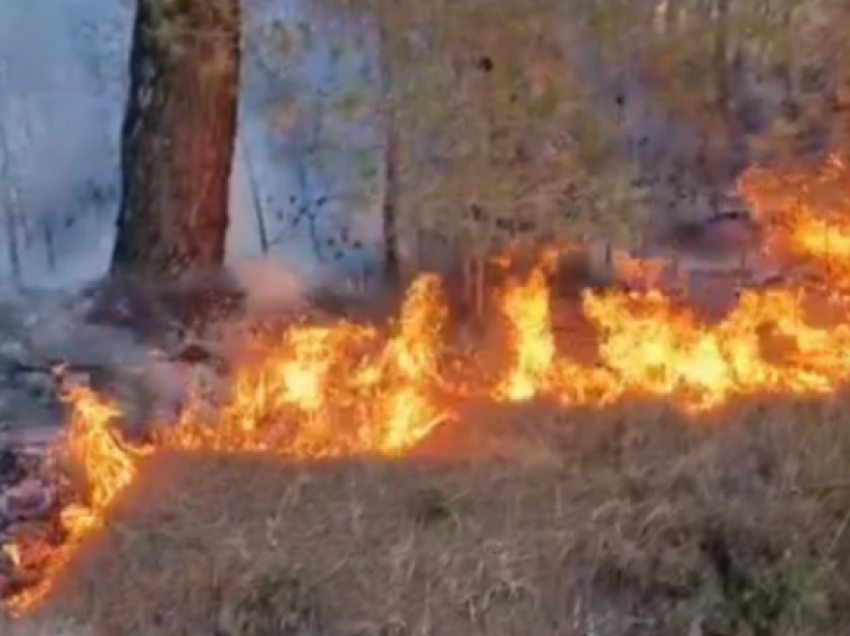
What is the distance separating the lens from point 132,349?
6.11 metres

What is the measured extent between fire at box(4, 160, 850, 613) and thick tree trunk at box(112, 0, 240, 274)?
2.59 ft

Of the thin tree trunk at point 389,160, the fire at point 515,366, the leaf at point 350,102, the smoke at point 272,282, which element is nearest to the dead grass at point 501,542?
the fire at point 515,366

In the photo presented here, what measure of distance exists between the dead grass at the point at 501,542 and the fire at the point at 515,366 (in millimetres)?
159

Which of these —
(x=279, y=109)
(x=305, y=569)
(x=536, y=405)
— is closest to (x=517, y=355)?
(x=536, y=405)

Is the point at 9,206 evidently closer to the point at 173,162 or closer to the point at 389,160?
the point at 173,162

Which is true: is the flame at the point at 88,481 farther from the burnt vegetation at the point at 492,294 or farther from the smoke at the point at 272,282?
the smoke at the point at 272,282

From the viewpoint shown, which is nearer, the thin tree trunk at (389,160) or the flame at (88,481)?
the flame at (88,481)

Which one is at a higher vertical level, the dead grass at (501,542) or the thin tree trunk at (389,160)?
the thin tree trunk at (389,160)

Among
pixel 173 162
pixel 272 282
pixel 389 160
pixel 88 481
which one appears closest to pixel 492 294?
pixel 389 160

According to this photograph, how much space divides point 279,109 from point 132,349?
32.8 inches

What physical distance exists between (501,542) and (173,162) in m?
2.80

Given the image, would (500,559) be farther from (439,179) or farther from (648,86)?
(648,86)

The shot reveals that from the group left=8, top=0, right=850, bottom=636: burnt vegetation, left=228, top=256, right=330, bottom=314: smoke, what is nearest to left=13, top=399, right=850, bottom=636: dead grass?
left=8, top=0, right=850, bottom=636: burnt vegetation

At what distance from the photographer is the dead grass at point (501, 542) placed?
4.09 meters
